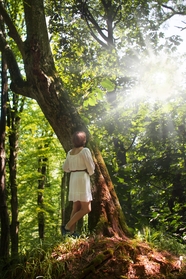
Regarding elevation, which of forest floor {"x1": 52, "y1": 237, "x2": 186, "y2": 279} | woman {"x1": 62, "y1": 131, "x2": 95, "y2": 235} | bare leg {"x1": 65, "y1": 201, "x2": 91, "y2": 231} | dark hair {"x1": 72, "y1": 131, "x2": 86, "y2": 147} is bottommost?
forest floor {"x1": 52, "y1": 237, "x2": 186, "y2": 279}

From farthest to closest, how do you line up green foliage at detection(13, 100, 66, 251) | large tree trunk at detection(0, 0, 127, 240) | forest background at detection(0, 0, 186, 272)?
green foliage at detection(13, 100, 66, 251)
forest background at detection(0, 0, 186, 272)
large tree trunk at detection(0, 0, 127, 240)

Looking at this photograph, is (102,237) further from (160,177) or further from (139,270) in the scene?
(160,177)

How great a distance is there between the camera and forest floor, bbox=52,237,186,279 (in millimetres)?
3463

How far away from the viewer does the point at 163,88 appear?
1104 cm

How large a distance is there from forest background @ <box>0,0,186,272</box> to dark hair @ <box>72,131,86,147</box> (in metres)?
0.36

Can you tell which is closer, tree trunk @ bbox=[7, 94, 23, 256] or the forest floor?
the forest floor

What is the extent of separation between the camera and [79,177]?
4.55m

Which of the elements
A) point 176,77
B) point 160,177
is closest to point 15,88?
point 160,177

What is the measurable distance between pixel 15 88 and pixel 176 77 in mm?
8948

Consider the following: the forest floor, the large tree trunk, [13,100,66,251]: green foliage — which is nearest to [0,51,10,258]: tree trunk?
the large tree trunk

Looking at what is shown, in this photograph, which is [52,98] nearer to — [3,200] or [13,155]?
[3,200]

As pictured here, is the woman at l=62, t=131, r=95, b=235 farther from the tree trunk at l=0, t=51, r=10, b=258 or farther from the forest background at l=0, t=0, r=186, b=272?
the tree trunk at l=0, t=51, r=10, b=258

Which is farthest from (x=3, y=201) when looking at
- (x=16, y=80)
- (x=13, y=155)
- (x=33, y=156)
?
(x=33, y=156)

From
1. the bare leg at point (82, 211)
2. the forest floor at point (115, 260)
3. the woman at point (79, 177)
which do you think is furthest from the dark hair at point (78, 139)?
the forest floor at point (115, 260)
